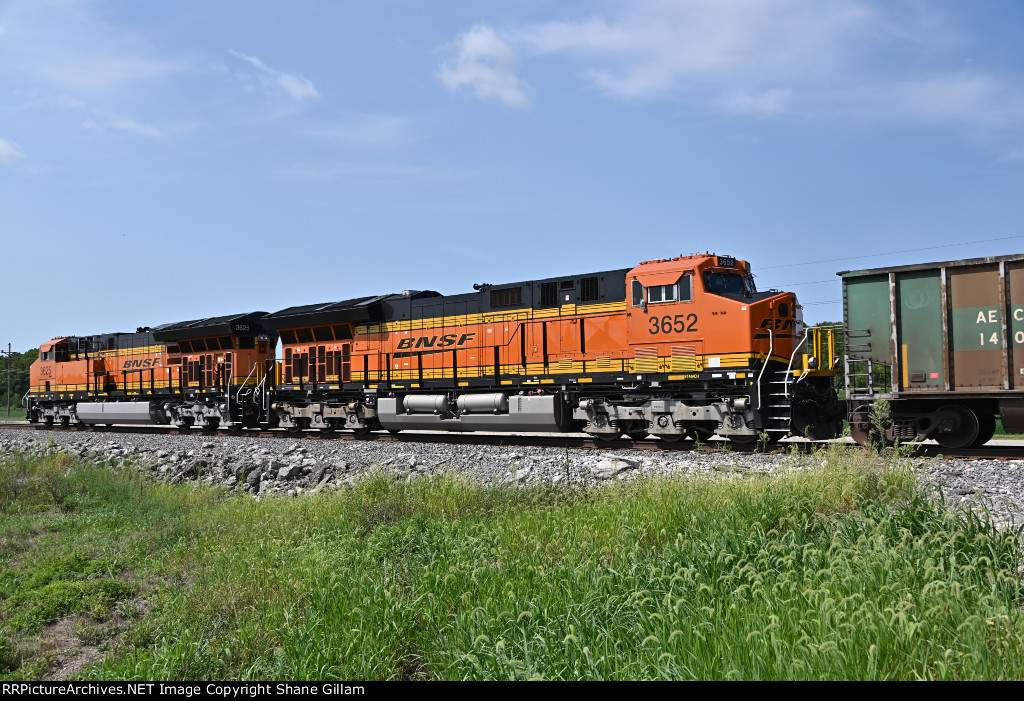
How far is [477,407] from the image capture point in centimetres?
1844

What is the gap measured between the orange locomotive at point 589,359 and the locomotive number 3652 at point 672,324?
1.2 inches

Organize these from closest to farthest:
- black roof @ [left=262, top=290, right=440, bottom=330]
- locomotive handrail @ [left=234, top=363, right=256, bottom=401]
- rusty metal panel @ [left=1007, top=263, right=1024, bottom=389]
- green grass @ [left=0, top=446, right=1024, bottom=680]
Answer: green grass @ [left=0, top=446, right=1024, bottom=680] → rusty metal panel @ [left=1007, top=263, right=1024, bottom=389] → black roof @ [left=262, top=290, right=440, bottom=330] → locomotive handrail @ [left=234, top=363, right=256, bottom=401]

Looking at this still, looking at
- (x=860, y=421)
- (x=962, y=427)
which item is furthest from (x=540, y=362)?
(x=962, y=427)

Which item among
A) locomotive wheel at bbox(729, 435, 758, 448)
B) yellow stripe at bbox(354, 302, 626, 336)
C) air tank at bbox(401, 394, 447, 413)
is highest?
yellow stripe at bbox(354, 302, 626, 336)

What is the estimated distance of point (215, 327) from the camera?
25.6 meters

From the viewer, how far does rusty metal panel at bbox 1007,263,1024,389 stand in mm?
11914

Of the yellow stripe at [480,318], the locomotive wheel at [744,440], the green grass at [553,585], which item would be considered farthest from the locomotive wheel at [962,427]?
the yellow stripe at [480,318]

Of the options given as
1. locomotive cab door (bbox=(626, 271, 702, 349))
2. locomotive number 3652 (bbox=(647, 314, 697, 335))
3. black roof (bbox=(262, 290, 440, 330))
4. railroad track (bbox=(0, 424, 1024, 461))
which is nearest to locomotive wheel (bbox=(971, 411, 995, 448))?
railroad track (bbox=(0, 424, 1024, 461))

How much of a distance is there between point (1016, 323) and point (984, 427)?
6.26ft

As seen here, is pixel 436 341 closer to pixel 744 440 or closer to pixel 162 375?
pixel 744 440

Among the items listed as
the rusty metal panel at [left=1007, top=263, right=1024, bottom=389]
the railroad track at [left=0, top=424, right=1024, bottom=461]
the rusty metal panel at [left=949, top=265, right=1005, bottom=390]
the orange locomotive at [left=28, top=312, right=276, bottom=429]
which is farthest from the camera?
the orange locomotive at [left=28, top=312, right=276, bottom=429]

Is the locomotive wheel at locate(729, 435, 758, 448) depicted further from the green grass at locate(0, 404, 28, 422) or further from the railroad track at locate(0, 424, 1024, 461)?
the green grass at locate(0, 404, 28, 422)

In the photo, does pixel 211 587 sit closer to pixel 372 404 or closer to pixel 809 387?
pixel 809 387

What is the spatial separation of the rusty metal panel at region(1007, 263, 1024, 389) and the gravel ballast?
188cm
